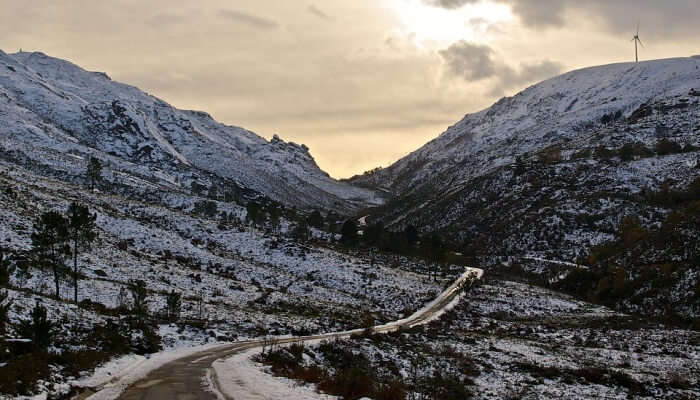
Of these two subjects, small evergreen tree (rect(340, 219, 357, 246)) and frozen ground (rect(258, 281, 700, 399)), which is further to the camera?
small evergreen tree (rect(340, 219, 357, 246))

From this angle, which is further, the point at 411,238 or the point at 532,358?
the point at 411,238

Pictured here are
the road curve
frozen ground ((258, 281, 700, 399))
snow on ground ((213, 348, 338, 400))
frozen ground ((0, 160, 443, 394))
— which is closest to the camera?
the road curve

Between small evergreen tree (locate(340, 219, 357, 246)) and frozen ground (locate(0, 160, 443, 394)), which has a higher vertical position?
small evergreen tree (locate(340, 219, 357, 246))

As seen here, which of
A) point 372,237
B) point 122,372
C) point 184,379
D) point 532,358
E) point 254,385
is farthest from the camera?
point 372,237

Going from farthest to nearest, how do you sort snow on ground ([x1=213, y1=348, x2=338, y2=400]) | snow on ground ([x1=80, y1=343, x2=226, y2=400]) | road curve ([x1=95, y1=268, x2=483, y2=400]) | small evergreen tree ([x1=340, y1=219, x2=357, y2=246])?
small evergreen tree ([x1=340, y1=219, x2=357, y2=246])
snow on ground ([x1=80, y1=343, x2=226, y2=400])
snow on ground ([x1=213, y1=348, x2=338, y2=400])
road curve ([x1=95, y1=268, x2=483, y2=400])

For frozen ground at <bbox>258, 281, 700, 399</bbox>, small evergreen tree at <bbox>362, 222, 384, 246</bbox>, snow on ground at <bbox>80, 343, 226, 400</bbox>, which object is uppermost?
small evergreen tree at <bbox>362, 222, 384, 246</bbox>

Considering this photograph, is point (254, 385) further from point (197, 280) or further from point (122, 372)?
point (197, 280)

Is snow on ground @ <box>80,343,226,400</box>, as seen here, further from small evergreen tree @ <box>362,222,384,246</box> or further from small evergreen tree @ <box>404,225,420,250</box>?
small evergreen tree @ <box>404,225,420,250</box>

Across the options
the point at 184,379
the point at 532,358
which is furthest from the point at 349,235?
the point at 184,379

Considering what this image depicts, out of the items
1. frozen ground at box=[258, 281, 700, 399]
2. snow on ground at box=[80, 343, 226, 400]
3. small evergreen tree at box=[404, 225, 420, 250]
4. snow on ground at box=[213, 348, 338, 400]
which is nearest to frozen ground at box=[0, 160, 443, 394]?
snow on ground at box=[80, 343, 226, 400]

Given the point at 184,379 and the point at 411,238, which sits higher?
the point at 411,238

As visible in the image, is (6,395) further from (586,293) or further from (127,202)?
(127,202)

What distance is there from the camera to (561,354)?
155 ft

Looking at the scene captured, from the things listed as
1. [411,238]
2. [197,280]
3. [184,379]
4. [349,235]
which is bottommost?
[184,379]
